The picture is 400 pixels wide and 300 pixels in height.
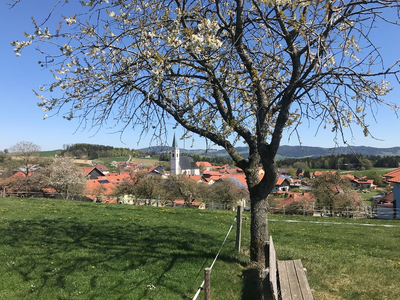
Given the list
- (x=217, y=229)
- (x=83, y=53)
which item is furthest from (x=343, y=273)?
(x=83, y=53)

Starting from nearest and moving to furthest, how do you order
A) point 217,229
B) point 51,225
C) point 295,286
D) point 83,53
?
point 295,286, point 83,53, point 51,225, point 217,229

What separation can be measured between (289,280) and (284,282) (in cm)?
14

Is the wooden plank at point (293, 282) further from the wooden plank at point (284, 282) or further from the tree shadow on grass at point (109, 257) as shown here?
the tree shadow on grass at point (109, 257)

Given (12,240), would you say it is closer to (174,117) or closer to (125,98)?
(125,98)

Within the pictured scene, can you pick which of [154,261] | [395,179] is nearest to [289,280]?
[154,261]

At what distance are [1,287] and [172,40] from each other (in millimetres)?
5225

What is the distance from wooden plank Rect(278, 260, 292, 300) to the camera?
146 inches

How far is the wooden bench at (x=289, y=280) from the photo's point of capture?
143 inches

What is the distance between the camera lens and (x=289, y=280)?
415 cm

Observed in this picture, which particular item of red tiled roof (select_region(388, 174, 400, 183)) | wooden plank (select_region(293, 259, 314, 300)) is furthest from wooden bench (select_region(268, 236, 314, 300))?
red tiled roof (select_region(388, 174, 400, 183))

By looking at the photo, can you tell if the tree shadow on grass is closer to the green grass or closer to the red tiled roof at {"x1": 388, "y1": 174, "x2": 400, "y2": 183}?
the green grass

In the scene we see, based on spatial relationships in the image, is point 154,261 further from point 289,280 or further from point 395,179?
point 395,179

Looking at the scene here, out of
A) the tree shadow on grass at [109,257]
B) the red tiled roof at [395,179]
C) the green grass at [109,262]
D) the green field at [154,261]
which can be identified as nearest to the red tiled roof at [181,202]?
the red tiled roof at [395,179]

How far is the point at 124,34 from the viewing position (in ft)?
Answer: 18.4
